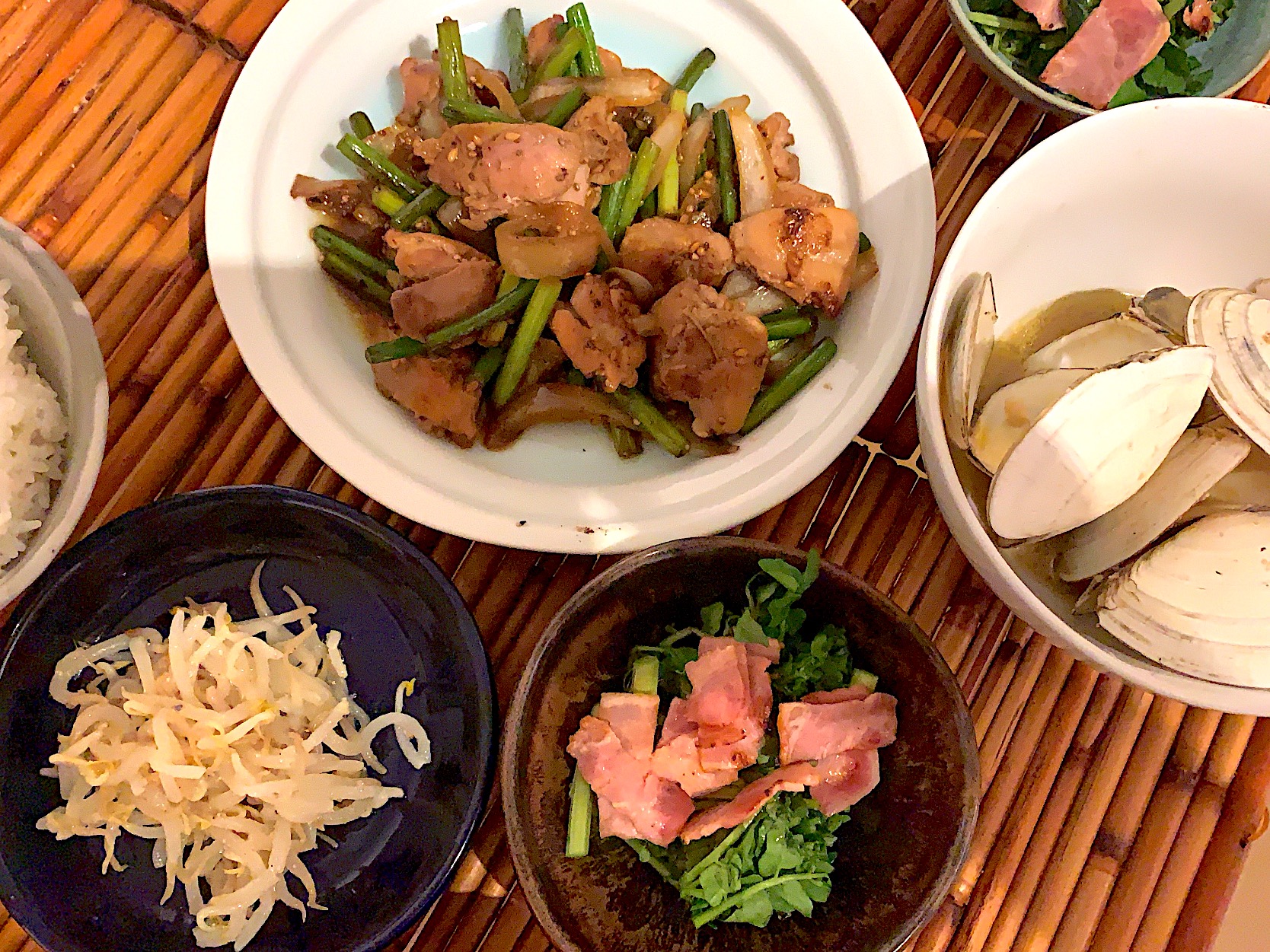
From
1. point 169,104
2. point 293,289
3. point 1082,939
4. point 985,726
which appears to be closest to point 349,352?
point 293,289

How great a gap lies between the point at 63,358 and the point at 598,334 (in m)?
0.75

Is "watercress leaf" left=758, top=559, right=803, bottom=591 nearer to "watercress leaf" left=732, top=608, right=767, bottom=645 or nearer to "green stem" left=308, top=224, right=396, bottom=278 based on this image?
"watercress leaf" left=732, top=608, right=767, bottom=645

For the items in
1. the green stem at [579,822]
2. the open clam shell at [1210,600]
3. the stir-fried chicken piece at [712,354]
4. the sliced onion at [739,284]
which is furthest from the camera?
the sliced onion at [739,284]

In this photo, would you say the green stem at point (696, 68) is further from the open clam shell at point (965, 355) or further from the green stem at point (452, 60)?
the open clam shell at point (965, 355)

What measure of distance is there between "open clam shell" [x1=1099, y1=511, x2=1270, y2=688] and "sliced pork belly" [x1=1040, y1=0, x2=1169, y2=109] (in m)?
0.67

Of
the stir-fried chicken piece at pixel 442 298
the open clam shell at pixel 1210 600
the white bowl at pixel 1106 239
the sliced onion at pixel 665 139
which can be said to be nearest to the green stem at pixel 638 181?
the sliced onion at pixel 665 139

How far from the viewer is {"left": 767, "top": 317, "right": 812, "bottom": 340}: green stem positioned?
1320 millimetres

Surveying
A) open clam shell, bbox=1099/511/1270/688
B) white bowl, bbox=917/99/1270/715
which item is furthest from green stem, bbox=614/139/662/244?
open clam shell, bbox=1099/511/1270/688

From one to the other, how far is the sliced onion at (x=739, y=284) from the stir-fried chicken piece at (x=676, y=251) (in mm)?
28

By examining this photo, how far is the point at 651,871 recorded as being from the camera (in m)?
1.16

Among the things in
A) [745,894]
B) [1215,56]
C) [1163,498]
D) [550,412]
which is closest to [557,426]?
[550,412]

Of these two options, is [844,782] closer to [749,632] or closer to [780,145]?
[749,632]

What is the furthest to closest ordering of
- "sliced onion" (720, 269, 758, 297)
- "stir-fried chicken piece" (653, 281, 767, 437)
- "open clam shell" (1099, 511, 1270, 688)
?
"sliced onion" (720, 269, 758, 297) → "stir-fried chicken piece" (653, 281, 767, 437) → "open clam shell" (1099, 511, 1270, 688)

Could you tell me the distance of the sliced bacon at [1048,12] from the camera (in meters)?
1.34
